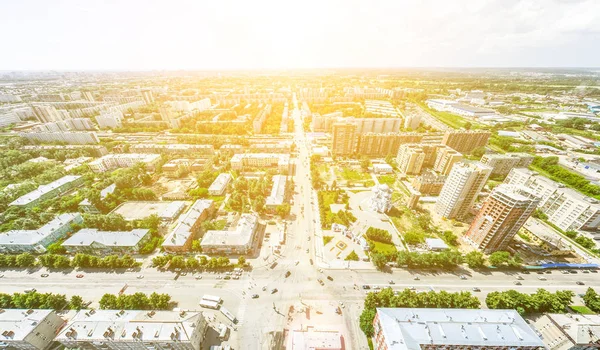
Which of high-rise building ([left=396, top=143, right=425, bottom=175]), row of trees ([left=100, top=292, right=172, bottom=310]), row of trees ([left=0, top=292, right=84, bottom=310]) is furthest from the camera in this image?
high-rise building ([left=396, top=143, right=425, bottom=175])

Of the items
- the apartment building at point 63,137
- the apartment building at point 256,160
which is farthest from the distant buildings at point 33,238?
the apartment building at point 63,137

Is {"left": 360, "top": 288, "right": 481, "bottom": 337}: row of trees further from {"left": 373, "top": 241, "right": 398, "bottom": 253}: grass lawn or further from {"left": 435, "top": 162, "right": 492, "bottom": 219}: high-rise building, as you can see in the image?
{"left": 435, "top": 162, "right": 492, "bottom": 219}: high-rise building

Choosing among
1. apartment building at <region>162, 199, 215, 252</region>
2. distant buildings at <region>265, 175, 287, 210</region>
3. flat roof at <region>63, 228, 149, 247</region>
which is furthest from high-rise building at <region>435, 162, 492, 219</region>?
flat roof at <region>63, 228, 149, 247</region>

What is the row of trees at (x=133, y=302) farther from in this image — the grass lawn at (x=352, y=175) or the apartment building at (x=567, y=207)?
the apartment building at (x=567, y=207)

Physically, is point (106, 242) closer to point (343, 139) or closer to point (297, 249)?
point (297, 249)

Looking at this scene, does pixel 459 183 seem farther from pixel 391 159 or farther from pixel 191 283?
pixel 191 283
